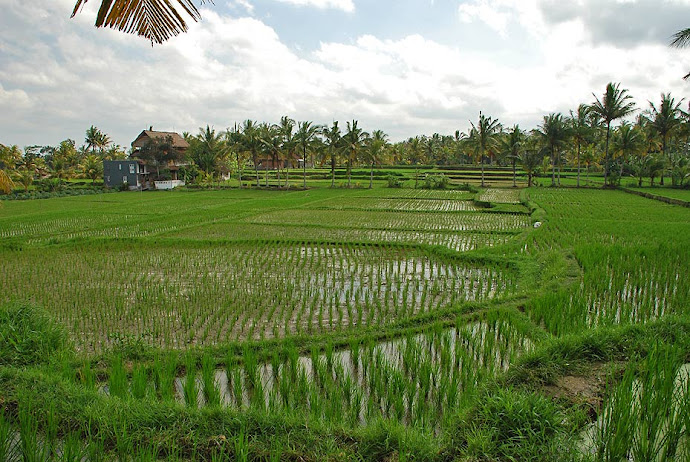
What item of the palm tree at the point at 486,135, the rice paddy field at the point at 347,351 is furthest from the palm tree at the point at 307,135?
the rice paddy field at the point at 347,351

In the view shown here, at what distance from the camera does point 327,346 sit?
5328 mm

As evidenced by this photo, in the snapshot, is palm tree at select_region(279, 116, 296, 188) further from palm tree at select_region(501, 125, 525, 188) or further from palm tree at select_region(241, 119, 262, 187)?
palm tree at select_region(501, 125, 525, 188)

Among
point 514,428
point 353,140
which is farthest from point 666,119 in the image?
point 514,428

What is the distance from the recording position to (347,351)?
18.2 feet

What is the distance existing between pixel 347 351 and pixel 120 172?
132 ft

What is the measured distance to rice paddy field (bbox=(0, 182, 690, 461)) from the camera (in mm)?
3467

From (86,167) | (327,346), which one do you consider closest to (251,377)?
(327,346)

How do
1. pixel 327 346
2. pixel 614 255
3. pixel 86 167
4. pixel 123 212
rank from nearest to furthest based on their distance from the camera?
pixel 327 346 → pixel 614 255 → pixel 123 212 → pixel 86 167

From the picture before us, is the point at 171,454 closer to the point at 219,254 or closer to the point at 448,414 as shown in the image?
the point at 448,414

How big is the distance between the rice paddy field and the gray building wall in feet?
96.8

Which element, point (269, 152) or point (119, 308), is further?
point (269, 152)

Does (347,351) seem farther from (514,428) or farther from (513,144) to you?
(513,144)

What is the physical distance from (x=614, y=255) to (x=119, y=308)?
31.7 ft

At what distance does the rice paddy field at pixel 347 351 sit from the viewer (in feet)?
11.4
